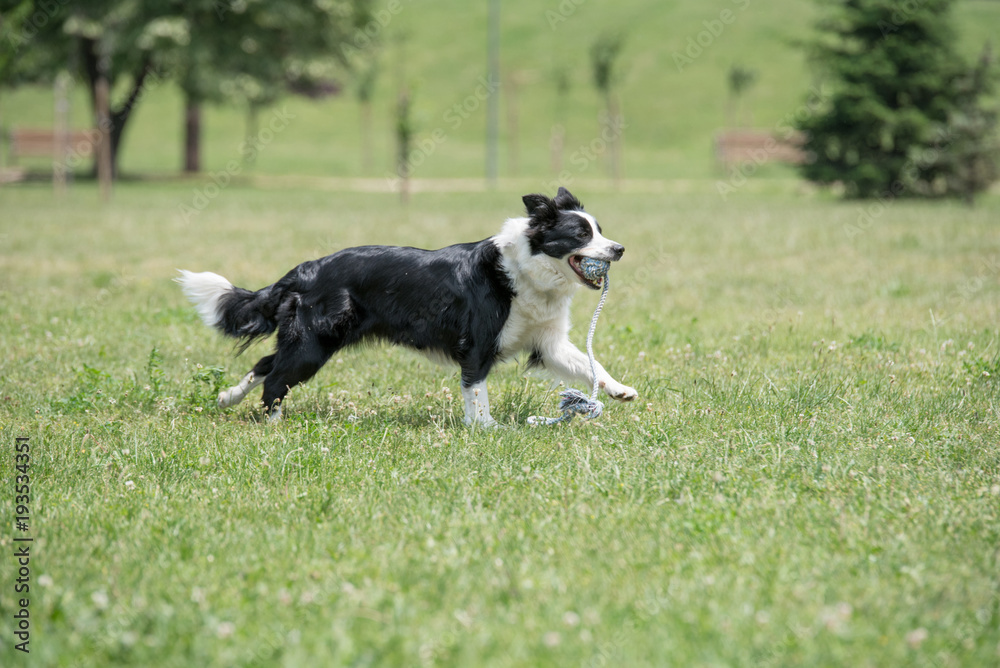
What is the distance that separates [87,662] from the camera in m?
2.62

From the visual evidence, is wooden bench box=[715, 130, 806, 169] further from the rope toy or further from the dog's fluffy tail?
the dog's fluffy tail

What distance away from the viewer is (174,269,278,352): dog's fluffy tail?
5195mm

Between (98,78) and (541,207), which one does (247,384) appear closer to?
(541,207)

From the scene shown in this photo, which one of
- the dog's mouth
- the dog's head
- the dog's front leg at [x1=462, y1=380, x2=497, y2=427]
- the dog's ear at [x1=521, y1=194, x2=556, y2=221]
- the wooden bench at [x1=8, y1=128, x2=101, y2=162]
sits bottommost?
the wooden bench at [x1=8, y1=128, x2=101, y2=162]

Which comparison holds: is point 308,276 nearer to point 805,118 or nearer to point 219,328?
point 219,328

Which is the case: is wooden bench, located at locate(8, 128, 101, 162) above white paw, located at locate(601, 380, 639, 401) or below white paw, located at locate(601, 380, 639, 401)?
below

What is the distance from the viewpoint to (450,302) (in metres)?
5.02

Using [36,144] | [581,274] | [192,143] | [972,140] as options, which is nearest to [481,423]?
[581,274]

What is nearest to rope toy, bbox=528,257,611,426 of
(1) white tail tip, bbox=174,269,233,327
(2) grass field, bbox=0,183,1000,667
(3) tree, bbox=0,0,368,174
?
(2) grass field, bbox=0,183,1000,667

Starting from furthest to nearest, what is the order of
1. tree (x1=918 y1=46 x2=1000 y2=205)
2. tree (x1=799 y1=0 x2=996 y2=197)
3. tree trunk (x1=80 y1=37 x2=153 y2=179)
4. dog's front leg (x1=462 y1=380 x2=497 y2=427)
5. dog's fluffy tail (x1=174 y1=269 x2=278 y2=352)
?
tree trunk (x1=80 y1=37 x2=153 y2=179) → tree (x1=799 y1=0 x2=996 y2=197) → tree (x1=918 y1=46 x2=1000 y2=205) → dog's fluffy tail (x1=174 y1=269 x2=278 y2=352) → dog's front leg (x1=462 y1=380 x2=497 y2=427)

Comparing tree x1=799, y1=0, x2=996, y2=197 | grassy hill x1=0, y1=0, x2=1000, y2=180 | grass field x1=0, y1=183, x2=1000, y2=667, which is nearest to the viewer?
grass field x1=0, y1=183, x2=1000, y2=667

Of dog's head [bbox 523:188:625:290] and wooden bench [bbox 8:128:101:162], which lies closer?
dog's head [bbox 523:188:625:290]

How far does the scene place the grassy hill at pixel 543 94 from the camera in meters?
43.0

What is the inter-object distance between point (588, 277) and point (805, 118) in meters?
21.3
